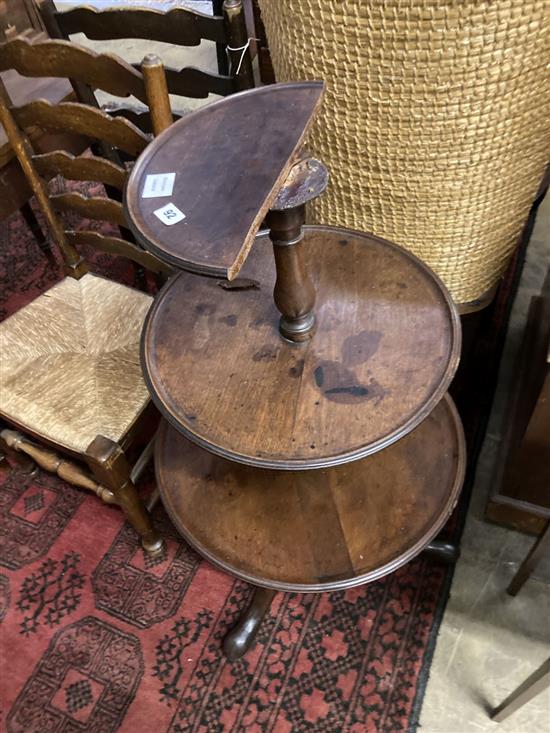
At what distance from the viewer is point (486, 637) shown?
1.34 m

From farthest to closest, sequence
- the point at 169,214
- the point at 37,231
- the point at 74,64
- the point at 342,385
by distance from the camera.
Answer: the point at 37,231 < the point at 74,64 < the point at 342,385 < the point at 169,214

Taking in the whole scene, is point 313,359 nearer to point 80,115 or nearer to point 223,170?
point 223,170

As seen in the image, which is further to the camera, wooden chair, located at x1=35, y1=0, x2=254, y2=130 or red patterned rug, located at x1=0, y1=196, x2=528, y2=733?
red patterned rug, located at x1=0, y1=196, x2=528, y2=733

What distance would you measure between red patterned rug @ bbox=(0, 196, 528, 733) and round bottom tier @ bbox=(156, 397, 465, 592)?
37cm

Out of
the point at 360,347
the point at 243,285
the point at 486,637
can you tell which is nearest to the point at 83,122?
the point at 243,285

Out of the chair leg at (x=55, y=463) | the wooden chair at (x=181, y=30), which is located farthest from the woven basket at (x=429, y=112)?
the chair leg at (x=55, y=463)

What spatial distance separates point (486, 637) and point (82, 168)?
1396 millimetres

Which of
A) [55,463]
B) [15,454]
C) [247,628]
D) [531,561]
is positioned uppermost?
[55,463]

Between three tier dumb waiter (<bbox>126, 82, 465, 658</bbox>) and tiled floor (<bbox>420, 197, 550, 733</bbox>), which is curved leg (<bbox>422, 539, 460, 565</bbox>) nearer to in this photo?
tiled floor (<bbox>420, 197, 550, 733</bbox>)

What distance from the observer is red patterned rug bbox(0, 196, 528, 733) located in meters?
1.30

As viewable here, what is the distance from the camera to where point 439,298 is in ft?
3.18

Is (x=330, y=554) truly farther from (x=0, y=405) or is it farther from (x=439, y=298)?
(x=0, y=405)

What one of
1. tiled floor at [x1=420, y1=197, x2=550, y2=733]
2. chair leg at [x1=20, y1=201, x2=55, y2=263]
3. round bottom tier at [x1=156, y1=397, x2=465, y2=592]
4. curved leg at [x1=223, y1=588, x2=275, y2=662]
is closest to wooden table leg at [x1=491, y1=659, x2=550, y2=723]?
tiled floor at [x1=420, y1=197, x2=550, y2=733]

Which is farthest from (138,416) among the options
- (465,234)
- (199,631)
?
(465,234)
